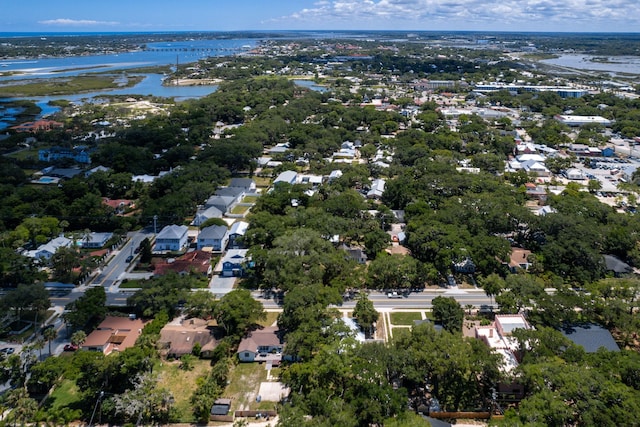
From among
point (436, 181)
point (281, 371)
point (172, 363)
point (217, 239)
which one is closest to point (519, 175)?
point (436, 181)

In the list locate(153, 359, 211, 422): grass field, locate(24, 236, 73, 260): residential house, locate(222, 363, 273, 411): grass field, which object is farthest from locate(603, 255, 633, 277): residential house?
locate(24, 236, 73, 260): residential house

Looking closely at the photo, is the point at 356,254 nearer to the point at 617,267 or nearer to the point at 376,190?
the point at 376,190

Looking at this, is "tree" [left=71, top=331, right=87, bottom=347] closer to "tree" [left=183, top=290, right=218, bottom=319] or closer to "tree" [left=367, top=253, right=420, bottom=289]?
"tree" [left=183, top=290, right=218, bottom=319]

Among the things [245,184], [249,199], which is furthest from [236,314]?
[245,184]

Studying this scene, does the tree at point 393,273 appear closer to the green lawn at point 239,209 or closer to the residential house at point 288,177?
the green lawn at point 239,209

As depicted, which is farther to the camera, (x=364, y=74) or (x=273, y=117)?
(x=364, y=74)

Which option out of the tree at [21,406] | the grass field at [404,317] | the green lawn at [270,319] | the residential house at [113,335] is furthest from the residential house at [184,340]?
the grass field at [404,317]

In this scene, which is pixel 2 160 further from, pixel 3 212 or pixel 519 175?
pixel 519 175
